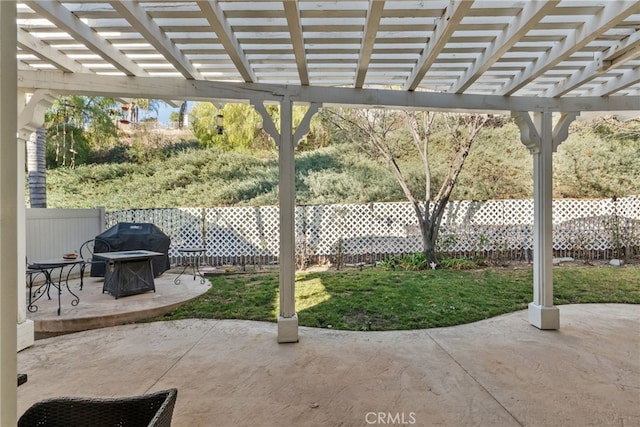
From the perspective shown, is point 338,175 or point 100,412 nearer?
point 100,412

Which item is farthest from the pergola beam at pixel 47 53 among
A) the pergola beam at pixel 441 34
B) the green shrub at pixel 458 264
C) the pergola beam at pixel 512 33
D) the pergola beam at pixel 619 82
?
the green shrub at pixel 458 264

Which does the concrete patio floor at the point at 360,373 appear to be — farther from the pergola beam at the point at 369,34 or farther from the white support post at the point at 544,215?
the pergola beam at the point at 369,34

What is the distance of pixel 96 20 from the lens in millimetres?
2301

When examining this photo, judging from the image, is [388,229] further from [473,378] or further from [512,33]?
[512,33]

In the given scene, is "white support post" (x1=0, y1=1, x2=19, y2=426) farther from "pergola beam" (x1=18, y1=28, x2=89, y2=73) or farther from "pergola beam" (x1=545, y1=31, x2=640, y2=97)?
"pergola beam" (x1=545, y1=31, x2=640, y2=97)

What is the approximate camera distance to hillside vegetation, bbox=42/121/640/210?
936cm

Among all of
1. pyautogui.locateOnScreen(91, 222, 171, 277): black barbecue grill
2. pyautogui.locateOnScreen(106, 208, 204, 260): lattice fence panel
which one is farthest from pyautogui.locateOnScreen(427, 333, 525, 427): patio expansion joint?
pyautogui.locateOnScreen(106, 208, 204, 260): lattice fence panel

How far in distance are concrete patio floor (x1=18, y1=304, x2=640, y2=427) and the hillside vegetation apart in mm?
6189

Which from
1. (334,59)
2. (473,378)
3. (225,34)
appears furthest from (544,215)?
(225,34)

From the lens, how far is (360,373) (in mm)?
2541

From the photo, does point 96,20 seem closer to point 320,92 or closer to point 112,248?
point 320,92

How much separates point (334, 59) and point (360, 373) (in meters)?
2.53

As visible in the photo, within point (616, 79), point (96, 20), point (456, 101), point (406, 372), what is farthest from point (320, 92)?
point (616, 79)

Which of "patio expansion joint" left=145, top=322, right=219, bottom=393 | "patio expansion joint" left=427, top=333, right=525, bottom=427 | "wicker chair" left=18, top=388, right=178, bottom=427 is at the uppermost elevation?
"wicker chair" left=18, top=388, right=178, bottom=427
